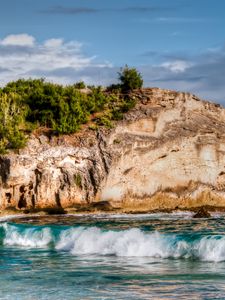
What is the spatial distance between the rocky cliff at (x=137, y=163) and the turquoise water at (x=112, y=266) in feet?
67.2

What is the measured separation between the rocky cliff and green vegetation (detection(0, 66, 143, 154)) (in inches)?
34.0

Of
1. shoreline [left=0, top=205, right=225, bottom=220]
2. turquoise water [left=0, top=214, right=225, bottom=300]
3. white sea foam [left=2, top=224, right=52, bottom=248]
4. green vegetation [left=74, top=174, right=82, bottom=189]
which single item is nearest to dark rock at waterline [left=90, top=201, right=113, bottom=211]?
shoreline [left=0, top=205, right=225, bottom=220]

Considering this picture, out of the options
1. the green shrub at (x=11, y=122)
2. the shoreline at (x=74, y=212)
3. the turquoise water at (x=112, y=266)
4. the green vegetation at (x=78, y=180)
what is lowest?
the turquoise water at (x=112, y=266)

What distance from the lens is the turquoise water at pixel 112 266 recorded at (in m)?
12.3

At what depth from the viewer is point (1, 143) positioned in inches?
1812

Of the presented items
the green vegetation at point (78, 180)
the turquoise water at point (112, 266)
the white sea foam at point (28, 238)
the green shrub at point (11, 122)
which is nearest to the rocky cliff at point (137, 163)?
the green vegetation at point (78, 180)

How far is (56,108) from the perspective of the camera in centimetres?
5028

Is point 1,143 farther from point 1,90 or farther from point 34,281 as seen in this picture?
point 34,281

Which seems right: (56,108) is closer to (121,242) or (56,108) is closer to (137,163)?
(137,163)

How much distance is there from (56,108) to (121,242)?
31.1 meters

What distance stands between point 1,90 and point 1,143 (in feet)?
31.8

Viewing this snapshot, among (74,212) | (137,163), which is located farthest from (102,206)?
(137,163)

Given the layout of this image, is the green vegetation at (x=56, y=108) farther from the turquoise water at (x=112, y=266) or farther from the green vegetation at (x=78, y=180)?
the turquoise water at (x=112, y=266)

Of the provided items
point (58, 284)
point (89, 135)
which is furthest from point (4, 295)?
point (89, 135)
